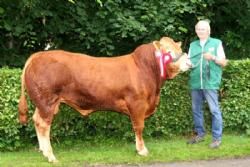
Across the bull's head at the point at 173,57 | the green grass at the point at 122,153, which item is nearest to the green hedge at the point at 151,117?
the green grass at the point at 122,153

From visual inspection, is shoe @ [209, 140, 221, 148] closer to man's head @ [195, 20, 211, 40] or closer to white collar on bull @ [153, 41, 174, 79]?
white collar on bull @ [153, 41, 174, 79]

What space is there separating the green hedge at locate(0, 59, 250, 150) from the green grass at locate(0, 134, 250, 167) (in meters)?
0.17

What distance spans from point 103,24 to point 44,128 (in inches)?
112

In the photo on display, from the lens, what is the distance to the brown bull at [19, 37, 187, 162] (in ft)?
27.2

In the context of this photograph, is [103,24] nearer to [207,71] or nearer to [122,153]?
[207,71]

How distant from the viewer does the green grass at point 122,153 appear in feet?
27.7

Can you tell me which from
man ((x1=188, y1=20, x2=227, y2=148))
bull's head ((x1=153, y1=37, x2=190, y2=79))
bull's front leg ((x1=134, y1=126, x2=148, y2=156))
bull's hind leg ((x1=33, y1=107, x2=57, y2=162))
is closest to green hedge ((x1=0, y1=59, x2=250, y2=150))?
man ((x1=188, y1=20, x2=227, y2=148))

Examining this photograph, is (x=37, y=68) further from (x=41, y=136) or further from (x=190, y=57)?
(x=190, y=57)

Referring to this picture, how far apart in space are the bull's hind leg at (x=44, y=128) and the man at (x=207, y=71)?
241 centimetres

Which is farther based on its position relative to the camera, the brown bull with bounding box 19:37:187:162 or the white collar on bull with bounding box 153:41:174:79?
the white collar on bull with bounding box 153:41:174:79

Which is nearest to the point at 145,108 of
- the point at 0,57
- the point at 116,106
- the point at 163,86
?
the point at 116,106

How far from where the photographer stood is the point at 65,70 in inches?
329

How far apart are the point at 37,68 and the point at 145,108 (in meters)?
1.71

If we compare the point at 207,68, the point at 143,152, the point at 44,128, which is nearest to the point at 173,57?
the point at 207,68
